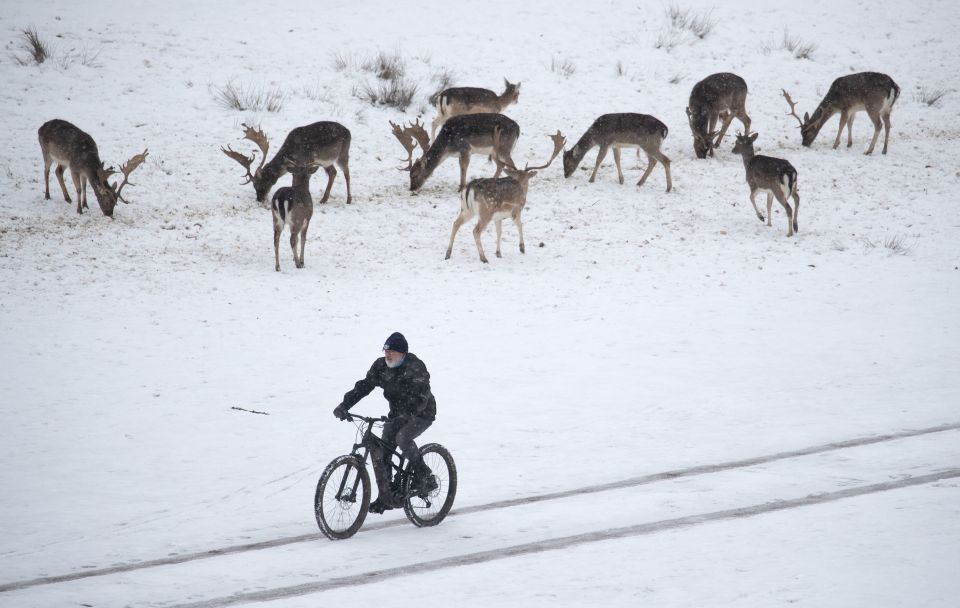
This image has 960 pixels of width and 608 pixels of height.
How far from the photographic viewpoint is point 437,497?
26.8 ft

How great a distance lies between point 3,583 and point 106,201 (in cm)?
1026

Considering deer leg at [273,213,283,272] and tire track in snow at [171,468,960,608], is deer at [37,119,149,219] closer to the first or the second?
deer leg at [273,213,283,272]

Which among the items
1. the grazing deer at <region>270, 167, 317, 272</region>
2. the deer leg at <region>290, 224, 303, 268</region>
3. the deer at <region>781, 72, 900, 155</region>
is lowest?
the deer leg at <region>290, 224, 303, 268</region>

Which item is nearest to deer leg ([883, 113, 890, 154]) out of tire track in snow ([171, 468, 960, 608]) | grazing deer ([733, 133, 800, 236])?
grazing deer ([733, 133, 800, 236])

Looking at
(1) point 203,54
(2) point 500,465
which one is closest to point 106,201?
(1) point 203,54

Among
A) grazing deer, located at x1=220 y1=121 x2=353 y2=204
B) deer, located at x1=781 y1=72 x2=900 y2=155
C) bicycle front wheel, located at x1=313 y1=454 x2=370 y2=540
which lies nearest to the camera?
bicycle front wheel, located at x1=313 y1=454 x2=370 y2=540

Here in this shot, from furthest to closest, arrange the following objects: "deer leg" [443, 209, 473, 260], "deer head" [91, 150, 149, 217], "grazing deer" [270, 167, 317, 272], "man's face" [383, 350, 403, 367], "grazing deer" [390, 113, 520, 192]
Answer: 1. "grazing deer" [390, 113, 520, 192]
2. "deer head" [91, 150, 149, 217]
3. "deer leg" [443, 209, 473, 260]
4. "grazing deer" [270, 167, 317, 272]
5. "man's face" [383, 350, 403, 367]

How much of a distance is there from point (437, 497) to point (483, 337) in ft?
16.8

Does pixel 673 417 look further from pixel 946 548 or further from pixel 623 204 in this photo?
Answer: pixel 623 204

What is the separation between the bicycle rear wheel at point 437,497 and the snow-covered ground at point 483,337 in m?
0.19

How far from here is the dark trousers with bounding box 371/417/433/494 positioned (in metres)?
7.90

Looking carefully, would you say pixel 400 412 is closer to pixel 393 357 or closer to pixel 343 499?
pixel 393 357

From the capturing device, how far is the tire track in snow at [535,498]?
7.16 m

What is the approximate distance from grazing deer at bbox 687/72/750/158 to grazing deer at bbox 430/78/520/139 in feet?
13.0
